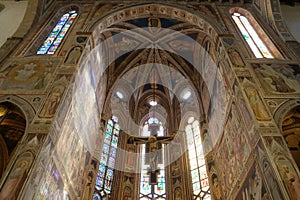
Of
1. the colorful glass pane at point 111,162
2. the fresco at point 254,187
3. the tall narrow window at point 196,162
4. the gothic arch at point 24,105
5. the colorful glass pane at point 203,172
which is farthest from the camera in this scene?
the colorful glass pane at point 111,162

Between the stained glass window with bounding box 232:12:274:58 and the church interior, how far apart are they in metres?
0.08

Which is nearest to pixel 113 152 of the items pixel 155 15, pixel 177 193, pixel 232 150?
pixel 177 193

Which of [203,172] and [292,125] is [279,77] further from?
[203,172]

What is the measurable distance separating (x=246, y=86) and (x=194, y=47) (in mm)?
6642

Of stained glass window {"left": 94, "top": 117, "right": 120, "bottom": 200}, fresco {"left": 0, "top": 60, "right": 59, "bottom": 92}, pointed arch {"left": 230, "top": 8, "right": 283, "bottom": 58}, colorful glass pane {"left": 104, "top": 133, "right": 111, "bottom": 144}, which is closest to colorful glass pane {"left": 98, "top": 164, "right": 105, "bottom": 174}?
stained glass window {"left": 94, "top": 117, "right": 120, "bottom": 200}

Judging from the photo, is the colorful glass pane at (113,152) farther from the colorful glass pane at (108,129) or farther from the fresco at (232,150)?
the fresco at (232,150)

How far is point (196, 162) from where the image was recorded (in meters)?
12.7

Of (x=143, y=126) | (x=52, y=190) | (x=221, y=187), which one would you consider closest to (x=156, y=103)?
(x=143, y=126)

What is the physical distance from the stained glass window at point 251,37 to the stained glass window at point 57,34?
7715mm

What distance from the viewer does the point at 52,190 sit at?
287 inches

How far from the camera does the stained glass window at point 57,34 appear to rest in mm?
10164

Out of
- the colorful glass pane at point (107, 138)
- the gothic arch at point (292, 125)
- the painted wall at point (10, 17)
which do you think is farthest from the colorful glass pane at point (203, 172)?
the painted wall at point (10, 17)

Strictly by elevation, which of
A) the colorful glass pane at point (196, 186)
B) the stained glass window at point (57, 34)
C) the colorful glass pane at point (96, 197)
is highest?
the stained glass window at point (57, 34)

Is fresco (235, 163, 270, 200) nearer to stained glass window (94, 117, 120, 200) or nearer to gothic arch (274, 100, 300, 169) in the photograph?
gothic arch (274, 100, 300, 169)
